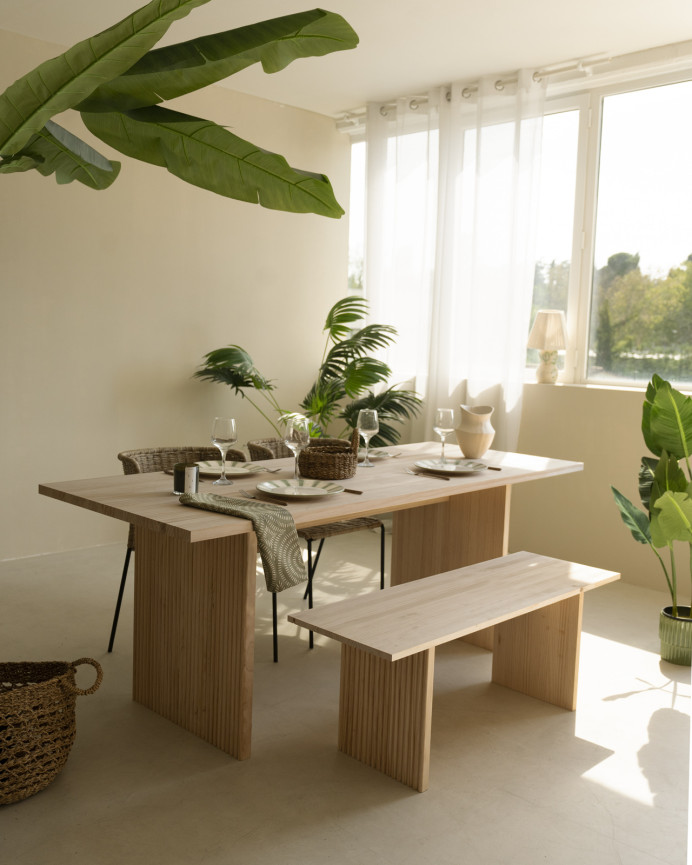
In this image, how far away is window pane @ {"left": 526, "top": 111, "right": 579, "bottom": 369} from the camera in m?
4.86

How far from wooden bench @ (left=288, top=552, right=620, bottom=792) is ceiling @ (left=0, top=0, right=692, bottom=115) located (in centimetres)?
263

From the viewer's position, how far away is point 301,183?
4.60ft

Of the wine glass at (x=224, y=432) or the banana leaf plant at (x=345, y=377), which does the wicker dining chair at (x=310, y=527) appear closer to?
the wine glass at (x=224, y=432)

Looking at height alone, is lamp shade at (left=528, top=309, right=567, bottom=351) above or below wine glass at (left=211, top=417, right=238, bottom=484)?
above

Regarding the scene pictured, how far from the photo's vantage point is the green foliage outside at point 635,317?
444cm

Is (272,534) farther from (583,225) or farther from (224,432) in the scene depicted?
(583,225)

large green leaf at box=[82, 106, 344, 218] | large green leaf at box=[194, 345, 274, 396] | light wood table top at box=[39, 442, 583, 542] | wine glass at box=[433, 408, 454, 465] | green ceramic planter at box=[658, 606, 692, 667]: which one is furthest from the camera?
large green leaf at box=[194, 345, 274, 396]

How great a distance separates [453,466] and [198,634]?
1.20 meters

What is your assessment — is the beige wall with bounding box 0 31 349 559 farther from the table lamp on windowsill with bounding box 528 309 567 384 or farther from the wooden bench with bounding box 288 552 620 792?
the wooden bench with bounding box 288 552 620 792

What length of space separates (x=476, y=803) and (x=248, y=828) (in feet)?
2.12

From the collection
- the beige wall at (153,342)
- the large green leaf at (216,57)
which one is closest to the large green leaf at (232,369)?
the beige wall at (153,342)

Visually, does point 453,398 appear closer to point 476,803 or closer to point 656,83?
point 656,83

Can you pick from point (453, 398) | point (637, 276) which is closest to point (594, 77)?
point (637, 276)

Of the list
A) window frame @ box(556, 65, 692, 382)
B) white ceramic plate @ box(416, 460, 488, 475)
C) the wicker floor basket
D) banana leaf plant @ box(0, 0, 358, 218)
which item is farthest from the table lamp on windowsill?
banana leaf plant @ box(0, 0, 358, 218)
